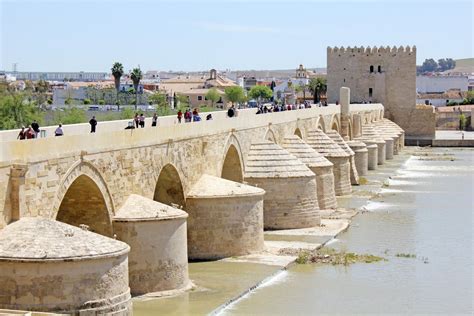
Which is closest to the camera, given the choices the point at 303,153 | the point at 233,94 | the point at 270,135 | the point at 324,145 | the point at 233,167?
the point at 233,167

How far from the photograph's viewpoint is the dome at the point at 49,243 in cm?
1439

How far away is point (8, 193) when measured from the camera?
1535 cm

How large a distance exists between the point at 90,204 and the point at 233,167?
9659 millimetres

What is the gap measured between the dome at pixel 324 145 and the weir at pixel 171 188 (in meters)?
2.28

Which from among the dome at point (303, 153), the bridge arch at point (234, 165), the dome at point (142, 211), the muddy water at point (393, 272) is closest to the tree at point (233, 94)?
the muddy water at point (393, 272)

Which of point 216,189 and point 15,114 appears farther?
point 15,114

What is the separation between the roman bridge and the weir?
22 millimetres

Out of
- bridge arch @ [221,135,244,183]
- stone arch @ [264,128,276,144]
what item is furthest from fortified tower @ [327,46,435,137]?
bridge arch @ [221,135,244,183]

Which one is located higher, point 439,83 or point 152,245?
point 439,83

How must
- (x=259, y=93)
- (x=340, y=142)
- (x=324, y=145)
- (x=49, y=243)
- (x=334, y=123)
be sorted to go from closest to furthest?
1. (x=49, y=243)
2. (x=324, y=145)
3. (x=340, y=142)
4. (x=334, y=123)
5. (x=259, y=93)

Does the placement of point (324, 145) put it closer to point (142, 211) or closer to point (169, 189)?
point (169, 189)

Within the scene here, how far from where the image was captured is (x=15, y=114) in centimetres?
4197

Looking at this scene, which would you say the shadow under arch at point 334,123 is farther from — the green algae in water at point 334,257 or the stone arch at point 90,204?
the stone arch at point 90,204

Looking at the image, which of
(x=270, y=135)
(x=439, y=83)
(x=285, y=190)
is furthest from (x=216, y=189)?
(x=439, y=83)
